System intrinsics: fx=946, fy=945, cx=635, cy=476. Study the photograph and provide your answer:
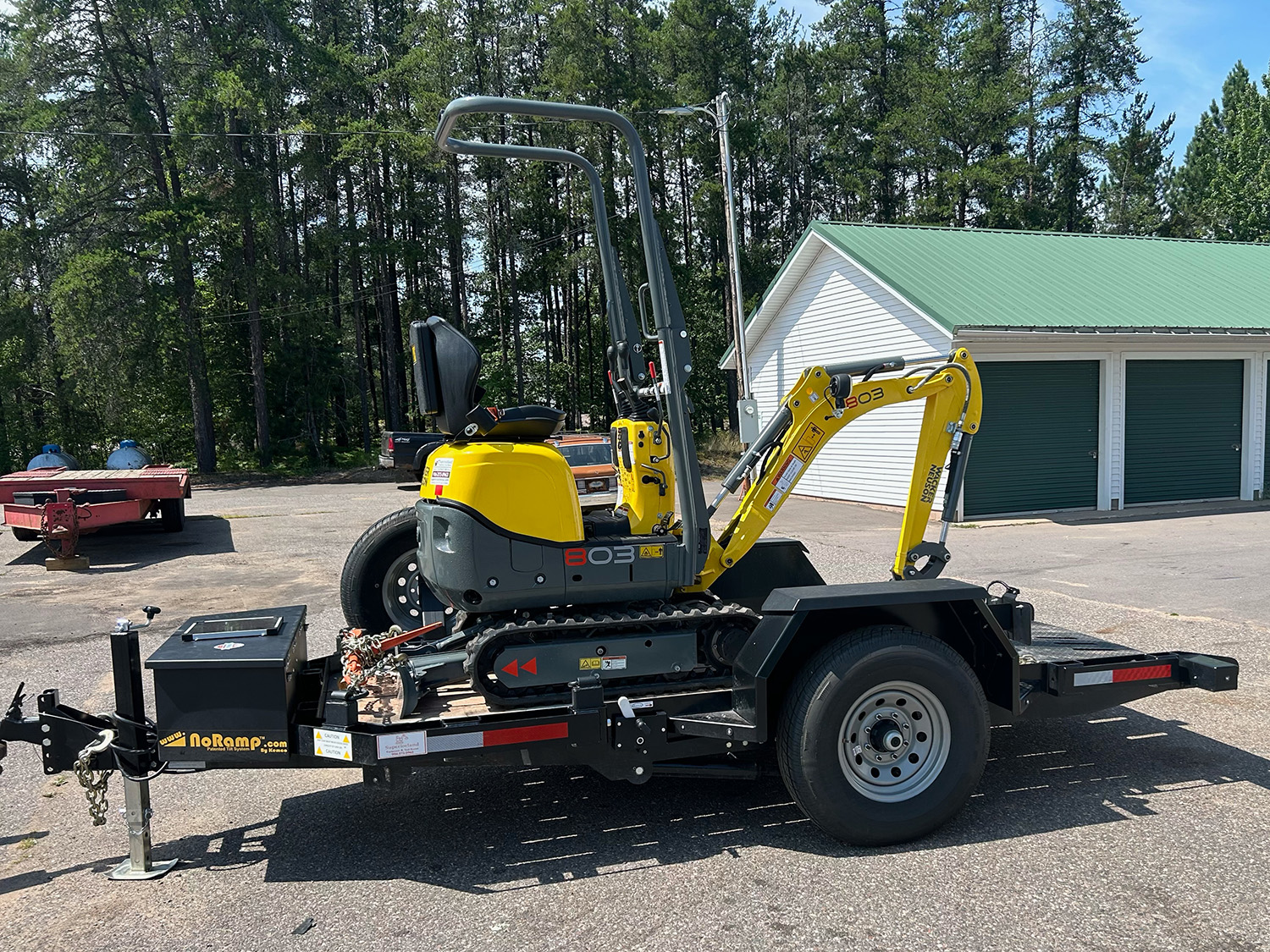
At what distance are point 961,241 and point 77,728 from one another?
20781 mm

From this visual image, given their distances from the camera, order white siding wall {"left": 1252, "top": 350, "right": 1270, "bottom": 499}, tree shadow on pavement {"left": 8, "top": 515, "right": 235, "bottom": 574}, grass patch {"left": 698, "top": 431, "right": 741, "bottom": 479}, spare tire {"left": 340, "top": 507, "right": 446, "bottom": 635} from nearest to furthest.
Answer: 1. spare tire {"left": 340, "top": 507, "right": 446, "bottom": 635}
2. tree shadow on pavement {"left": 8, "top": 515, "right": 235, "bottom": 574}
3. white siding wall {"left": 1252, "top": 350, "right": 1270, "bottom": 499}
4. grass patch {"left": 698, "top": 431, "right": 741, "bottom": 479}

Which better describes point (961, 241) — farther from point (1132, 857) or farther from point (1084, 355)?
point (1132, 857)

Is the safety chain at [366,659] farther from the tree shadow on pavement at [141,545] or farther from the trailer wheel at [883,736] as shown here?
the tree shadow on pavement at [141,545]

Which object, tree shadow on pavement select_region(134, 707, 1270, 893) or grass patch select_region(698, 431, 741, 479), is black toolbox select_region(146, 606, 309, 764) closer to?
tree shadow on pavement select_region(134, 707, 1270, 893)

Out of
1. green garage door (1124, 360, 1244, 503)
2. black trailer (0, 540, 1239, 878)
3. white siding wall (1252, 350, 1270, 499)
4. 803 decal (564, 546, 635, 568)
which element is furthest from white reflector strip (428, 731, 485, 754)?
white siding wall (1252, 350, 1270, 499)

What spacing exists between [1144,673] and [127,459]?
632 inches

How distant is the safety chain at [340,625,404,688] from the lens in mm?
4383

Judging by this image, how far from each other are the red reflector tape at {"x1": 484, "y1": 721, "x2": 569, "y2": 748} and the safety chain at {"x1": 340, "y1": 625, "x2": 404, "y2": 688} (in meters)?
0.70

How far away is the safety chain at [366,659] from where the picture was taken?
4.38 m

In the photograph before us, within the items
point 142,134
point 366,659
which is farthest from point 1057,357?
point 142,134

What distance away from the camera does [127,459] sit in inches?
635

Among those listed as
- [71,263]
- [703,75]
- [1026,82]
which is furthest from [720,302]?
[71,263]

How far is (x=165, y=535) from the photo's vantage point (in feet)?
49.9

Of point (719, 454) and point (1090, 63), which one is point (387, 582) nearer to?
point (719, 454)
